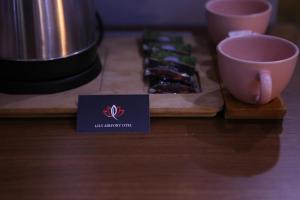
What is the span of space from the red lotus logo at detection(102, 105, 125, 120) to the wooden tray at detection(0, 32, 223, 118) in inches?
1.6

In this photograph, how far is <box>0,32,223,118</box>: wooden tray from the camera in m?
0.58

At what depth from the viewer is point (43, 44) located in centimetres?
58

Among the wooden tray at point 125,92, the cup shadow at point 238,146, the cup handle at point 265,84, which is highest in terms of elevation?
the cup handle at point 265,84

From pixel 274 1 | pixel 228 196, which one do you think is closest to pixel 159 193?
pixel 228 196

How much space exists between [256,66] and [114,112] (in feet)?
0.62

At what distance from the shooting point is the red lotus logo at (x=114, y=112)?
0.56 meters

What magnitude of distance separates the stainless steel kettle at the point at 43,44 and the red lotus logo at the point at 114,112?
88 mm

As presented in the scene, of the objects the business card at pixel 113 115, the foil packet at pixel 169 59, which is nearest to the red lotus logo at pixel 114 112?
the business card at pixel 113 115

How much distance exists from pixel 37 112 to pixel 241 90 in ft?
0.89

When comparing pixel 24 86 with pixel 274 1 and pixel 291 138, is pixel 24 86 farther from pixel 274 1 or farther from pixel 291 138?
pixel 274 1

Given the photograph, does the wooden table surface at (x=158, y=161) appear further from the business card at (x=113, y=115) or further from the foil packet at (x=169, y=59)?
the foil packet at (x=169, y=59)

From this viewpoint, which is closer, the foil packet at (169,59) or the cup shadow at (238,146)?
the cup shadow at (238,146)

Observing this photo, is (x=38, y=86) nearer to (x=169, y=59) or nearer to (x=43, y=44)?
(x=43, y=44)

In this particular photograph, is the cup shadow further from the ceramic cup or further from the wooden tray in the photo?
the ceramic cup
